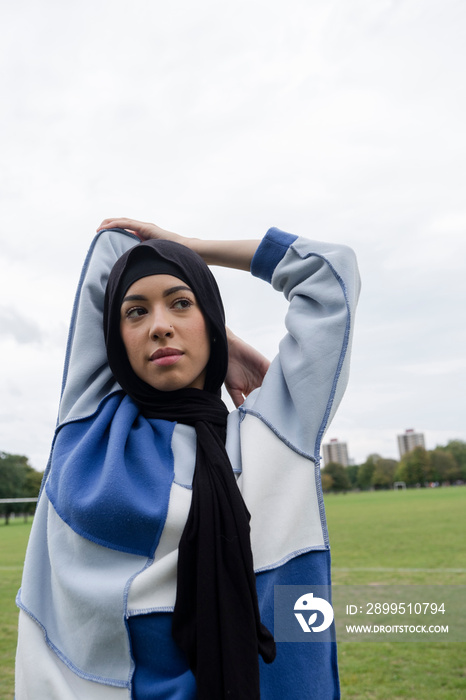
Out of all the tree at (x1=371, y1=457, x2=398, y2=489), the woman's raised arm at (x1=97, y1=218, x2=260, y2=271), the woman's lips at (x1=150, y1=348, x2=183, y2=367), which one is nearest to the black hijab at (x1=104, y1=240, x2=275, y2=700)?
the woman's lips at (x1=150, y1=348, x2=183, y2=367)

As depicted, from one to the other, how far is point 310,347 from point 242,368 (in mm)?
539

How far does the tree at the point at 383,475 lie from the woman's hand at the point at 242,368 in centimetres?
11003

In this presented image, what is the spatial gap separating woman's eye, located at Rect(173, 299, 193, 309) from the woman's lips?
0.13 metres

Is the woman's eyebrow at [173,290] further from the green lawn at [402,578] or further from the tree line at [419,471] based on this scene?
the tree line at [419,471]

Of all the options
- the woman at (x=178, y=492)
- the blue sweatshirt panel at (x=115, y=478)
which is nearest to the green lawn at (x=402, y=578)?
the woman at (x=178, y=492)

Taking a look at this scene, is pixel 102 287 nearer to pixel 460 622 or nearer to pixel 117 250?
pixel 117 250

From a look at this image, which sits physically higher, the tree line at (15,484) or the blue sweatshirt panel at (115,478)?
the tree line at (15,484)

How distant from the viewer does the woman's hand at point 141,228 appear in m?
2.08

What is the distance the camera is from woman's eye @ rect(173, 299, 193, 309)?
172 centimetres

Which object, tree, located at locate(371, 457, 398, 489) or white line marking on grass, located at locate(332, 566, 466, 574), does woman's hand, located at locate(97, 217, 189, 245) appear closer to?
white line marking on grass, located at locate(332, 566, 466, 574)

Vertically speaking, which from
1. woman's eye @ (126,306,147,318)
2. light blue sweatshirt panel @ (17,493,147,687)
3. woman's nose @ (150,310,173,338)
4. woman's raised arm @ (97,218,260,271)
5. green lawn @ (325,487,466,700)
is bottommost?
green lawn @ (325,487,466,700)

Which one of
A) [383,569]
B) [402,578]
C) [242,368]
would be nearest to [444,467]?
[383,569]

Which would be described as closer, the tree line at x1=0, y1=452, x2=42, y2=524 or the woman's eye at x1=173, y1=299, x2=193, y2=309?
the woman's eye at x1=173, y1=299, x2=193, y2=309

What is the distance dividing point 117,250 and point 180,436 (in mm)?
763
